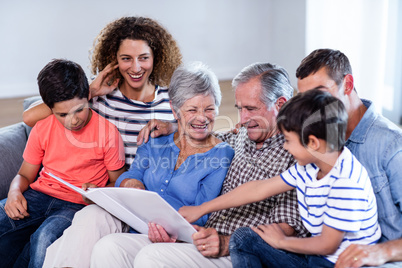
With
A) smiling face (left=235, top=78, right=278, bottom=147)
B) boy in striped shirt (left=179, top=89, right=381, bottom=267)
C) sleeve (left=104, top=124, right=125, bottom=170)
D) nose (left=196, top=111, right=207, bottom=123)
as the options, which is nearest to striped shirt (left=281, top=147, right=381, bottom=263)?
boy in striped shirt (left=179, top=89, right=381, bottom=267)

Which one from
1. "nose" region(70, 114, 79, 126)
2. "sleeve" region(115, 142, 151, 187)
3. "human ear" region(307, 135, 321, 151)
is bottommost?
"sleeve" region(115, 142, 151, 187)

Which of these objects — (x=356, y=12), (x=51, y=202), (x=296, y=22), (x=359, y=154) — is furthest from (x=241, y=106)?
(x=296, y=22)

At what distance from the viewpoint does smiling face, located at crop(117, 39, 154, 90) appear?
2.30 metres

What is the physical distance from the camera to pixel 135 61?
7.53ft

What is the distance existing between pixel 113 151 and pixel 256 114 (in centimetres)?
65

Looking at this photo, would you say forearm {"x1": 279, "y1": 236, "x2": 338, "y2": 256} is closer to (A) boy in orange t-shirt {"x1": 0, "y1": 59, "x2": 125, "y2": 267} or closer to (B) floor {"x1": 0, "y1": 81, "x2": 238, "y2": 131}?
(A) boy in orange t-shirt {"x1": 0, "y1": 59, "x2": 125, "y2": 267}

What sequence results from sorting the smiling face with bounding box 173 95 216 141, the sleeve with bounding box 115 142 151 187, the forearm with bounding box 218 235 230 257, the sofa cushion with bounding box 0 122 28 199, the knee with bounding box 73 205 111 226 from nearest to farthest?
the forearm with bounding box 218 235 230 257
the knee with bounding box 73 205 111 226
the smiling face with bounding box 173 95 216 141
the sleeve with bounding box 115 142 151 187
the sofa cushion with bounding box 0 122 28 199

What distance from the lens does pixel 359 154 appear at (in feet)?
5.29

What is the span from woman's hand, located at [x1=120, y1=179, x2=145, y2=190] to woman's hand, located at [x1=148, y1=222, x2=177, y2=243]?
0.72ft

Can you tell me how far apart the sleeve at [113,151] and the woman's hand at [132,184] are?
0.14 metres

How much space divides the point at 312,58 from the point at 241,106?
13.8 inches

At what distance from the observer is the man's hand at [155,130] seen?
203cm

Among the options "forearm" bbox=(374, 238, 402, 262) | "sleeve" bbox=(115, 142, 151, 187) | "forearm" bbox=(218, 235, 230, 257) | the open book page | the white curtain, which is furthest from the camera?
the white curtain

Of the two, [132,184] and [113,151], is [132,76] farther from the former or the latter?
[132,184]
